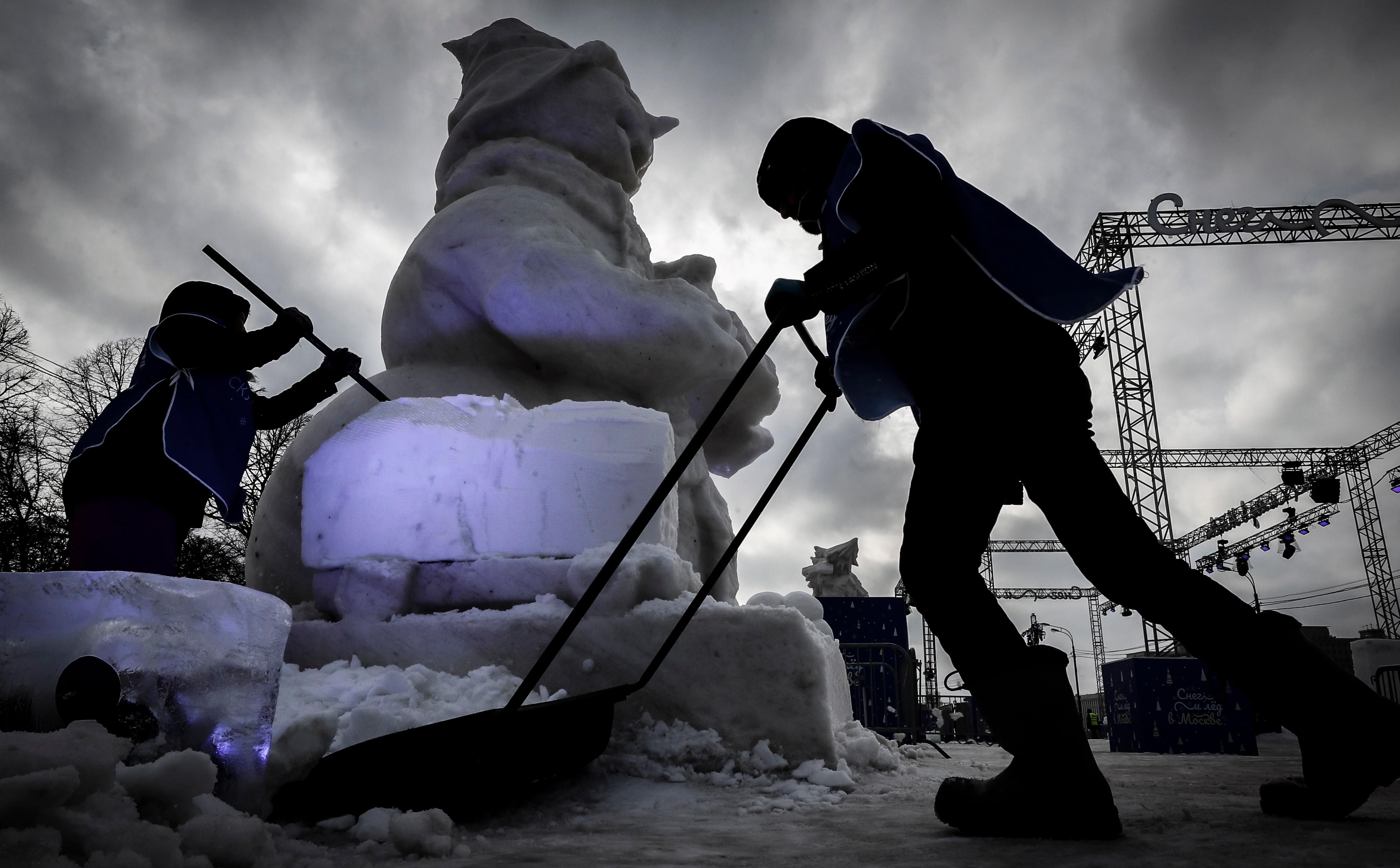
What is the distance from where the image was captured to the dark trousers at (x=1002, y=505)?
1534 mm

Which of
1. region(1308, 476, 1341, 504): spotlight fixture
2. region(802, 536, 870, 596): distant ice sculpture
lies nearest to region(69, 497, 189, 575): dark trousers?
region(802, 536, 870, 596): distant ice sculpture

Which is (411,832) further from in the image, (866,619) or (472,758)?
(866,619)

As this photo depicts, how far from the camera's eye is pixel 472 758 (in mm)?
1711

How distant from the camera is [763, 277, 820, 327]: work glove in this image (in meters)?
1.66

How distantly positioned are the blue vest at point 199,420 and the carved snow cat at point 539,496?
1.49ft

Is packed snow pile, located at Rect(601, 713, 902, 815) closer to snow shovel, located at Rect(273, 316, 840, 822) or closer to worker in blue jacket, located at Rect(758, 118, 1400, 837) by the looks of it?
snow shovel, located at Rect(273, 316, 840, 822)

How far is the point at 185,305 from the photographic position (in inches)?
100

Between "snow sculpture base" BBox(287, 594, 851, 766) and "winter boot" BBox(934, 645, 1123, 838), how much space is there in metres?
0.76

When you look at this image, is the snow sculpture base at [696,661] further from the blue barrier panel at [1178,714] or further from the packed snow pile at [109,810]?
the blue barrier panel at [1178,714]

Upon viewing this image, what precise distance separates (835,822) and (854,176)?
4.65 feet

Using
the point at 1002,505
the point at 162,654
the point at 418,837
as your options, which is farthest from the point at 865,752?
the point at 162,654

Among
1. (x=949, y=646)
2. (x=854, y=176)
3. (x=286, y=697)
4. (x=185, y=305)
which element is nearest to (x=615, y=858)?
(x=949, y=646)

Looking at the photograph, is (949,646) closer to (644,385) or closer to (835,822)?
(835,822)

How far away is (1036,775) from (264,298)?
2886 millimetres
